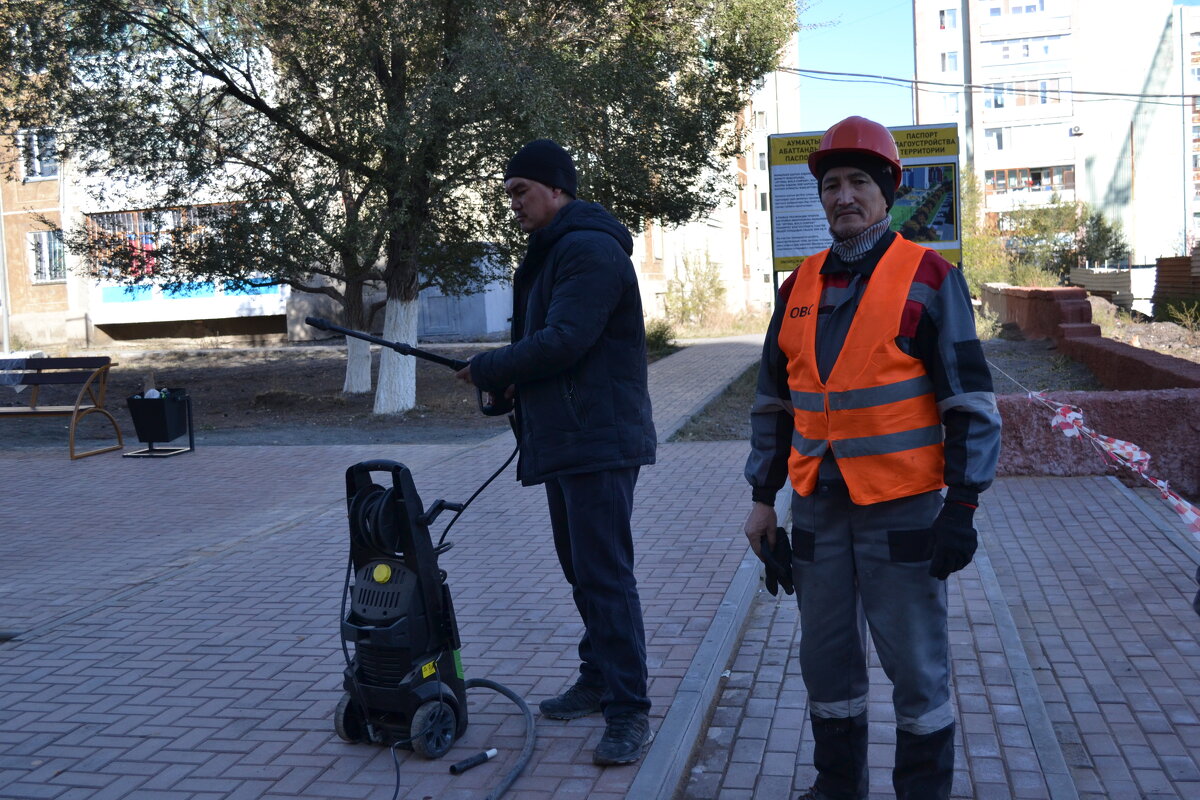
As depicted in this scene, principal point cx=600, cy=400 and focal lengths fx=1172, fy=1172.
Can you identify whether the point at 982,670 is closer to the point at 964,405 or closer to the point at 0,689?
the point at 964,405

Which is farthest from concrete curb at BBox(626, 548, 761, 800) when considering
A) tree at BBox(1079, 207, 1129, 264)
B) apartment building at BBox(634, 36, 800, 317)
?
tree at BBox(1079, 207, 1129, 264)

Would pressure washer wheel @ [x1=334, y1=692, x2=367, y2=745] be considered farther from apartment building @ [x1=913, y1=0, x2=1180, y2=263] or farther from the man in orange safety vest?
apartment building @ [x1=913, y1=0, x2=1180, y2=263]

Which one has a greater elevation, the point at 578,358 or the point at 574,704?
the point at 578,358

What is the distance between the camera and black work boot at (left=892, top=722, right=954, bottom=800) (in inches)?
120

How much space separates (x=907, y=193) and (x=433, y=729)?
32.0ft

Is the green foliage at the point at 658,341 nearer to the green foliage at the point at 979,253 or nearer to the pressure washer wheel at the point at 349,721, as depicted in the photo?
the green foliage at the point at 979,253

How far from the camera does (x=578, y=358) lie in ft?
12.0

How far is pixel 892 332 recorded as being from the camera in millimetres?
2938

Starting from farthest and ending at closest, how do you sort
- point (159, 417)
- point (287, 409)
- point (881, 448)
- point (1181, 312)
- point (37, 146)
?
1. point (1181, 312)
2. point (287, 409)
3. point (37, 146)
4. point (159, 417)
5. point (881, 448)

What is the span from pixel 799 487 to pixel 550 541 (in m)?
4.29

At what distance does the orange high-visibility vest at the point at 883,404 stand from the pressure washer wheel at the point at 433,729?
64.6 inches

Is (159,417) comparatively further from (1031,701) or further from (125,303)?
(125,303)

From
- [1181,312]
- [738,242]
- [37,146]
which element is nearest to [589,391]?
[37,146]

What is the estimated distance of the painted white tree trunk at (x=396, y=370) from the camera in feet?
47.8
